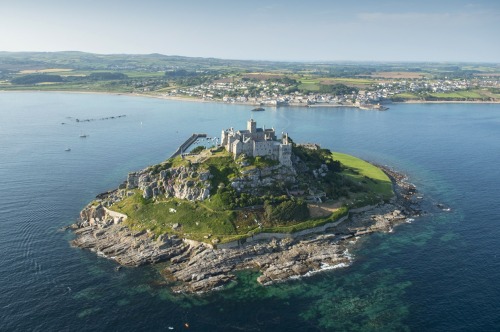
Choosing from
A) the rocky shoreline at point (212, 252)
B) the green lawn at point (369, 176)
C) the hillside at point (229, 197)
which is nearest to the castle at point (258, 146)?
the hillside at point (229, 197)

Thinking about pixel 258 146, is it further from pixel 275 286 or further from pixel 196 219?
pixel 275 286

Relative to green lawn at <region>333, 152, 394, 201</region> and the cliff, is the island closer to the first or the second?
the cliff

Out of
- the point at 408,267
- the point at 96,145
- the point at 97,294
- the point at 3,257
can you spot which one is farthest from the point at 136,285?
the point at 96,145

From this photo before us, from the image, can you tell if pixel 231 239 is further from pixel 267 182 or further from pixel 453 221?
pixel 453 221

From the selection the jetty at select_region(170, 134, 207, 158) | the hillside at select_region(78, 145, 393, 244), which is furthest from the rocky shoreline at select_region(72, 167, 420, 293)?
the jetty at select_region(170, 134, 207, 158)

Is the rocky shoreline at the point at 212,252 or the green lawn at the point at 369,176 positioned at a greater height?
the green lawn at the point at 369,176

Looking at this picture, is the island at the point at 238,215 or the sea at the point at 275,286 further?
the island at the point at 238,215

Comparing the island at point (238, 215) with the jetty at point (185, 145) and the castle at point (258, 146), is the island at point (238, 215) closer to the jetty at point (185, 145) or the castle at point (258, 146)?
the castle at point (258, 146)
